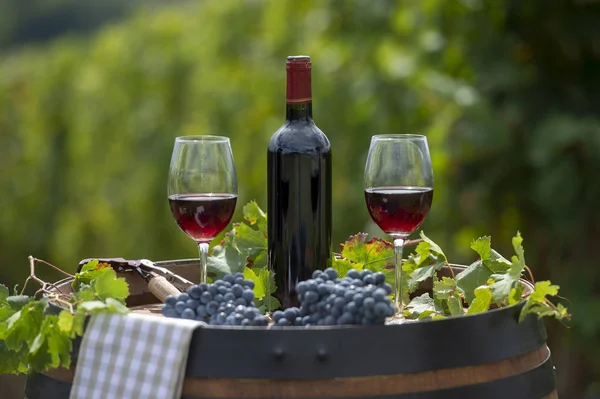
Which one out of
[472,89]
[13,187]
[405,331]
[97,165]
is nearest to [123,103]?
[97,165]

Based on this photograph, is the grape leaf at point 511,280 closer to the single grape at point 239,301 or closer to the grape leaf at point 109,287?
the single grape at point 239,301

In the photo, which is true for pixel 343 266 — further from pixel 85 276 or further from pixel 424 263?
pixel 85 276

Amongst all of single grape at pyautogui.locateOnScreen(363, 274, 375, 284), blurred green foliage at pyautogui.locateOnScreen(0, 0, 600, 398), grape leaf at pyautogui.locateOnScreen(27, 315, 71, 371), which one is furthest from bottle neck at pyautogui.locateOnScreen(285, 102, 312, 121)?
blurred green foliage at pyautogui.locateOnScreen(0, 0, 600, 398)

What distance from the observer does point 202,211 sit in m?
2.07

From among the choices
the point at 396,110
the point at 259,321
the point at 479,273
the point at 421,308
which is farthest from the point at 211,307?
the point at 396,110

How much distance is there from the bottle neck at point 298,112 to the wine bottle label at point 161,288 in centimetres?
46

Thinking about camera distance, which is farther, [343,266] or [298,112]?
[343,266]

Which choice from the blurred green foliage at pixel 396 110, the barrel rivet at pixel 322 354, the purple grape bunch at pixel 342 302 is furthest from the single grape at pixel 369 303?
the blurred green foliage at pixel 396 110

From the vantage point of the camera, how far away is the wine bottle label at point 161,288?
2.07 meters

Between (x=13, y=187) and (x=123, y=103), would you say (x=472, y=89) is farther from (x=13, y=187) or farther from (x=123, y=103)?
(x=13, y=187)

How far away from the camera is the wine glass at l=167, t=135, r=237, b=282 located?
2.07 metres

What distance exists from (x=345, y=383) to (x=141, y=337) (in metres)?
0.37

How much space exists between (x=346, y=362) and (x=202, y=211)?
663 millimetres

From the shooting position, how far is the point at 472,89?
16.2ft
